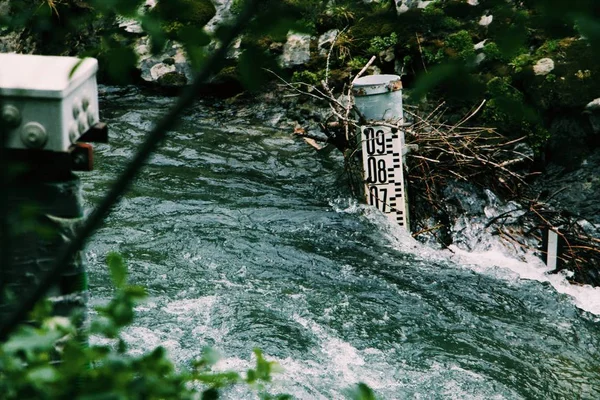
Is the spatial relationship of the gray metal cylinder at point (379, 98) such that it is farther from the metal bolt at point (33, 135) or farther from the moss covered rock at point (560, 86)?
the metal bolt at point (33, 135)

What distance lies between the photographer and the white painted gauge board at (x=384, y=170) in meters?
6.80

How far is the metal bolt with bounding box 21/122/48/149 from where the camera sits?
2176mm

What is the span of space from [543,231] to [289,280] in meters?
2.39

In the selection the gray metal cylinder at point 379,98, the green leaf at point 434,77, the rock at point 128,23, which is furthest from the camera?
the gray metal cylinder at point 379,98

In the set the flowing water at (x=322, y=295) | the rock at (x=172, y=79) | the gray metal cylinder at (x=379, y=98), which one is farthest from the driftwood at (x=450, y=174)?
the rock at (x=172, y=79)

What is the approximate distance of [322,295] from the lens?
5.52 metres

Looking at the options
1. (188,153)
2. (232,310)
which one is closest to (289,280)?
(232,310)

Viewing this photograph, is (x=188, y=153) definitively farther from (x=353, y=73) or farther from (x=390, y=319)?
(x=390, y=319)

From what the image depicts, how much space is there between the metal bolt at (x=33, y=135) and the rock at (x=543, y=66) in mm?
6743

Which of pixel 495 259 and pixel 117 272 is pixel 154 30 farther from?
pixel 495 259

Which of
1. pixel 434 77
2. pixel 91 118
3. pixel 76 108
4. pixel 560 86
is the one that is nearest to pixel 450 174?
pixel 560 86

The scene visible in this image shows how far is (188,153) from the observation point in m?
8.55

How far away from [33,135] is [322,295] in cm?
356

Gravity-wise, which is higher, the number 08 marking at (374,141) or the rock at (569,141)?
the number 08 marking at (374,141)
